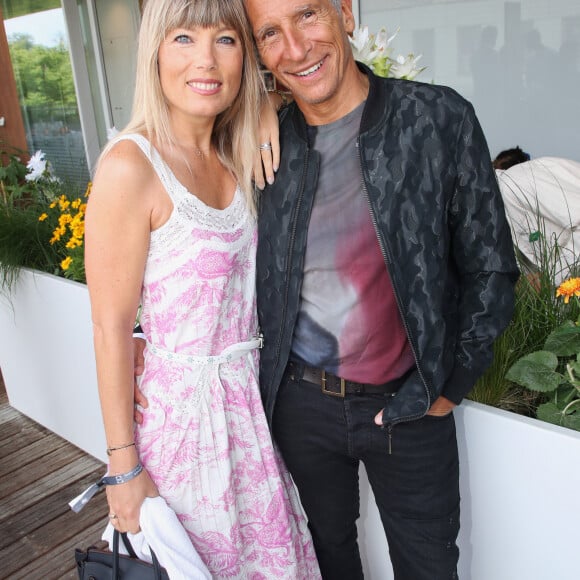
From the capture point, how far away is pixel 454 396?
1372mm

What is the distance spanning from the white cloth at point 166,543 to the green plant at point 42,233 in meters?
1.69

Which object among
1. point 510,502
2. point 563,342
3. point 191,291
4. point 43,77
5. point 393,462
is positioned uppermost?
point 43,77

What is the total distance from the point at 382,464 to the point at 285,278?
1.58 ft

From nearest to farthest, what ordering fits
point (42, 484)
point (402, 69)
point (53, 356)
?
point (402, 69)
point (42, 484)
point (53, 356)

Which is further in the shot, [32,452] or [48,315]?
[32,452]

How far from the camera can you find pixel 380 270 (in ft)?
4.41

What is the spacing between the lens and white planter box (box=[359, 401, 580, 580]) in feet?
4.84

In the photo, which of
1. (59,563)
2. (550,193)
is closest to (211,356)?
(59,563)

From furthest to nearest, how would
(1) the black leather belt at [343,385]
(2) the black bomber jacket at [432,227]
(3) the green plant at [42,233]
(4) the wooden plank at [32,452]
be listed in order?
(4) the wooden plank at [32,452], (3) the green plant at [42,233], (1) the black leather belt at [343,385], (2) the black bomber jacket at [432,227]

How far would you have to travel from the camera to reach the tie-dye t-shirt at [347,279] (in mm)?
1350

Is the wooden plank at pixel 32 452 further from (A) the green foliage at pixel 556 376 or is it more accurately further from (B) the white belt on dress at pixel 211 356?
(A) the green foliage at pixel 556 376

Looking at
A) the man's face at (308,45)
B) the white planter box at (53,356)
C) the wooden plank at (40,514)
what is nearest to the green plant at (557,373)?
the man's face at (308,45)

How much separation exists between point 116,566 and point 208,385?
1.40 feet

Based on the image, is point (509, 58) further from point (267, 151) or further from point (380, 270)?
point (380, 270)
